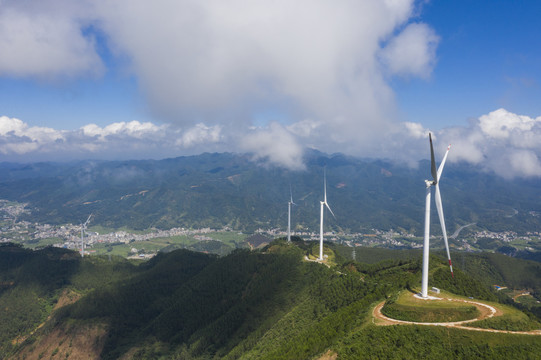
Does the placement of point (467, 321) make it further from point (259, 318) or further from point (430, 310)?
point (259, 318)

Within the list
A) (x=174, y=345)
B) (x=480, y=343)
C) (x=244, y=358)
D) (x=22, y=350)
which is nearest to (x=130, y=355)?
(x=174, y=345)

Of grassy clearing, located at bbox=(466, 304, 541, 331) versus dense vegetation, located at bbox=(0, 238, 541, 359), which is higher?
grassy clearing, located at bbox=(466, 304, 541, 331)

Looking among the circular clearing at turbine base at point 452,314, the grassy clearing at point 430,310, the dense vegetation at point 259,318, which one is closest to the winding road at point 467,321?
the circular clearing at turbine base at point 452,314

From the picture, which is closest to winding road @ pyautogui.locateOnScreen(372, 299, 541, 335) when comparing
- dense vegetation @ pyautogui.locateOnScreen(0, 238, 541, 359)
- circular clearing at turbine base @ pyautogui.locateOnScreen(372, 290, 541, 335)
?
circular clearing at turbine base @ pyautogui.locateOnScreen(372, 290, 541, 335)

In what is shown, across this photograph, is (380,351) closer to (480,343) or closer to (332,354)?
(332,354)

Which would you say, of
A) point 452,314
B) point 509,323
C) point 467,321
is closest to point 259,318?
point 452,314

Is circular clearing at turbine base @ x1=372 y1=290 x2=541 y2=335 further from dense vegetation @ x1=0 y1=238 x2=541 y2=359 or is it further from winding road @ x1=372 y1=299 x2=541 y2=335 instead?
dense vegetation @ x1=0 y1=238 x2=541 y2=359
